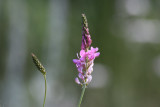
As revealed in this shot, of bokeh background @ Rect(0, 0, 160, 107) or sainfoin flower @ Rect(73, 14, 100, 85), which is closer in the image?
sainfoin flower @ Rect(73, 14, 100, 85)

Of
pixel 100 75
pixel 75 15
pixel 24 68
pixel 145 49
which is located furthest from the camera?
pixel 75 15

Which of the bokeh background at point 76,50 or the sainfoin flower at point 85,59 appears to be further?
the bokeh background at point 76,50

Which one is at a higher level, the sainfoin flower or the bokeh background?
the sainfoin flower

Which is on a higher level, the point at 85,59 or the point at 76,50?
the point at 85,59

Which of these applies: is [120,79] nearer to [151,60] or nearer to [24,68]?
[151,60]

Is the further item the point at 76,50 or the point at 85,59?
the point at 76,50

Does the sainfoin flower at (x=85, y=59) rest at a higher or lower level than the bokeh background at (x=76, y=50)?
higher

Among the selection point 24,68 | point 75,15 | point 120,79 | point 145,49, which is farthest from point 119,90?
point 75,15

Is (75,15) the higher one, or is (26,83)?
(75,15)
